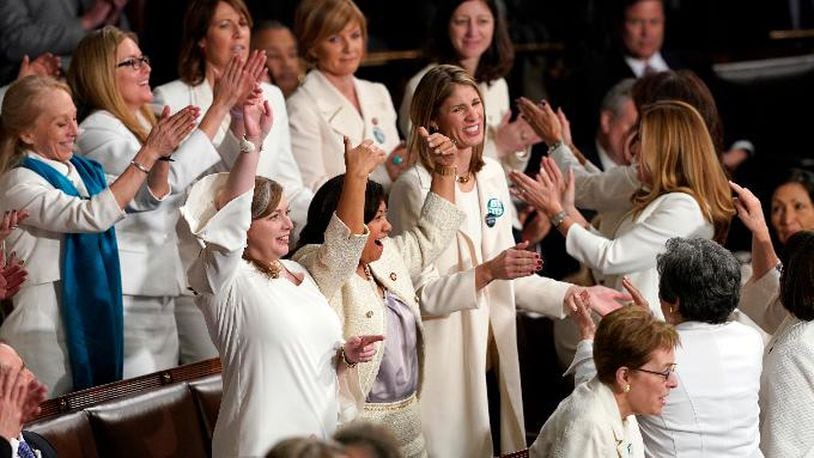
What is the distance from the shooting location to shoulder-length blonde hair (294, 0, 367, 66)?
614 centimetres

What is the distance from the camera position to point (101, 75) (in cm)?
545

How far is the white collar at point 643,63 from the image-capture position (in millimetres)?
7550

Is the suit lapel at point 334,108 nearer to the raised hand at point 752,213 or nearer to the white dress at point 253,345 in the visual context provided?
the raised hand at point 752,213

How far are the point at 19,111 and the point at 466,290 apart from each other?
4.75 feet

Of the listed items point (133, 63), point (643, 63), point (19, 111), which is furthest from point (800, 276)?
point (643, 63)

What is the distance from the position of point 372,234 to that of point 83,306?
1.10 meters

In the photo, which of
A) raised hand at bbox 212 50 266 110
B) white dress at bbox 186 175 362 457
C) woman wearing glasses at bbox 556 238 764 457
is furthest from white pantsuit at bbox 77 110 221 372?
woman wearing glasses at bbox 556 238 764 457

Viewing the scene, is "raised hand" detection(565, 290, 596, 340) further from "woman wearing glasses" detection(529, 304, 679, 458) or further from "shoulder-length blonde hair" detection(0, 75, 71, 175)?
"shoulder-length blonde hair" detection(0, 75, 71, 175)

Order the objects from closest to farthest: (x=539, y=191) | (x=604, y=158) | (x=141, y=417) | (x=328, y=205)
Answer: (x=328, y=205) → (x=141, y=417) → (x=539, y=191) → (x=604, y=158)

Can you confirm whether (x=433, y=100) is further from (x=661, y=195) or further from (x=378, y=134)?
(x=378, y=134)

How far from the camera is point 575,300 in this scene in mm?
4742

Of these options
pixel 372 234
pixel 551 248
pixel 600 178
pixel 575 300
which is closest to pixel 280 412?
pixel 372 234

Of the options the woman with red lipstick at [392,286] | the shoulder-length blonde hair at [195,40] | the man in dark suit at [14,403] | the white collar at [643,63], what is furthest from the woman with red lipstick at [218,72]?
the white collar at [643,63]

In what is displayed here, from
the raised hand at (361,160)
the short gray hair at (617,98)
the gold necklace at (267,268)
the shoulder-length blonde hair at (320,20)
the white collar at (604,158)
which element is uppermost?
the shoulder-length blonde hair at (320,20)
